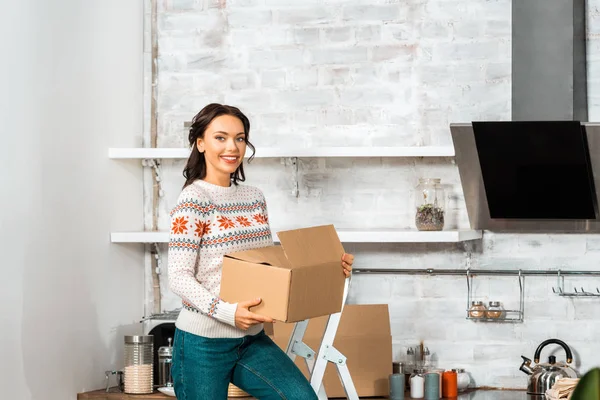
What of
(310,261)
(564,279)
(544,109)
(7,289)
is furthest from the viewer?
(564,279)

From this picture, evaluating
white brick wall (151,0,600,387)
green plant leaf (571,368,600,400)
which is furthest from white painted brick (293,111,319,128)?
green plant leaf (571,368,600,400)

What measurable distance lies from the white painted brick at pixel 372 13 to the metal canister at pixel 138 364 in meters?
1.59

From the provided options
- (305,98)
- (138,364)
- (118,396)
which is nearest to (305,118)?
(305,98)

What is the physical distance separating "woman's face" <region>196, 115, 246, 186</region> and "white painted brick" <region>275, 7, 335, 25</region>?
1.26m

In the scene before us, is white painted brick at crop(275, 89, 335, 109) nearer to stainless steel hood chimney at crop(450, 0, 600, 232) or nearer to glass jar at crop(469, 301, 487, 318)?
stainless steel hood chimney at crop(450, 0, 600, 232)

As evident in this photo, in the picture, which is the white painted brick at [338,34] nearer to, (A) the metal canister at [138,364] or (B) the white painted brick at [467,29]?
(B) the white painted brick at [467,29]

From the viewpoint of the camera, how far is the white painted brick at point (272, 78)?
11.5 ft

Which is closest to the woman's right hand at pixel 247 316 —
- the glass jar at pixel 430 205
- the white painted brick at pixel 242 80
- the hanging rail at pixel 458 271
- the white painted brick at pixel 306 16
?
the glass jar at pixel 430 205

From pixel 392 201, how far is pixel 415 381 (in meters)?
0.77

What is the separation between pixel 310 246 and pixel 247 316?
263 millimetres

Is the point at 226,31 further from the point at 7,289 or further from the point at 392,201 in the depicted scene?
the point at 7,289

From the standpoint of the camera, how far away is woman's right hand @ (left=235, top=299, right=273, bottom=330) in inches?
81.0

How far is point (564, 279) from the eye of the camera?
331cm

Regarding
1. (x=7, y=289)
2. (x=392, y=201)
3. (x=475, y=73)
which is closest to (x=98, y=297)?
(x=7, y=289)
